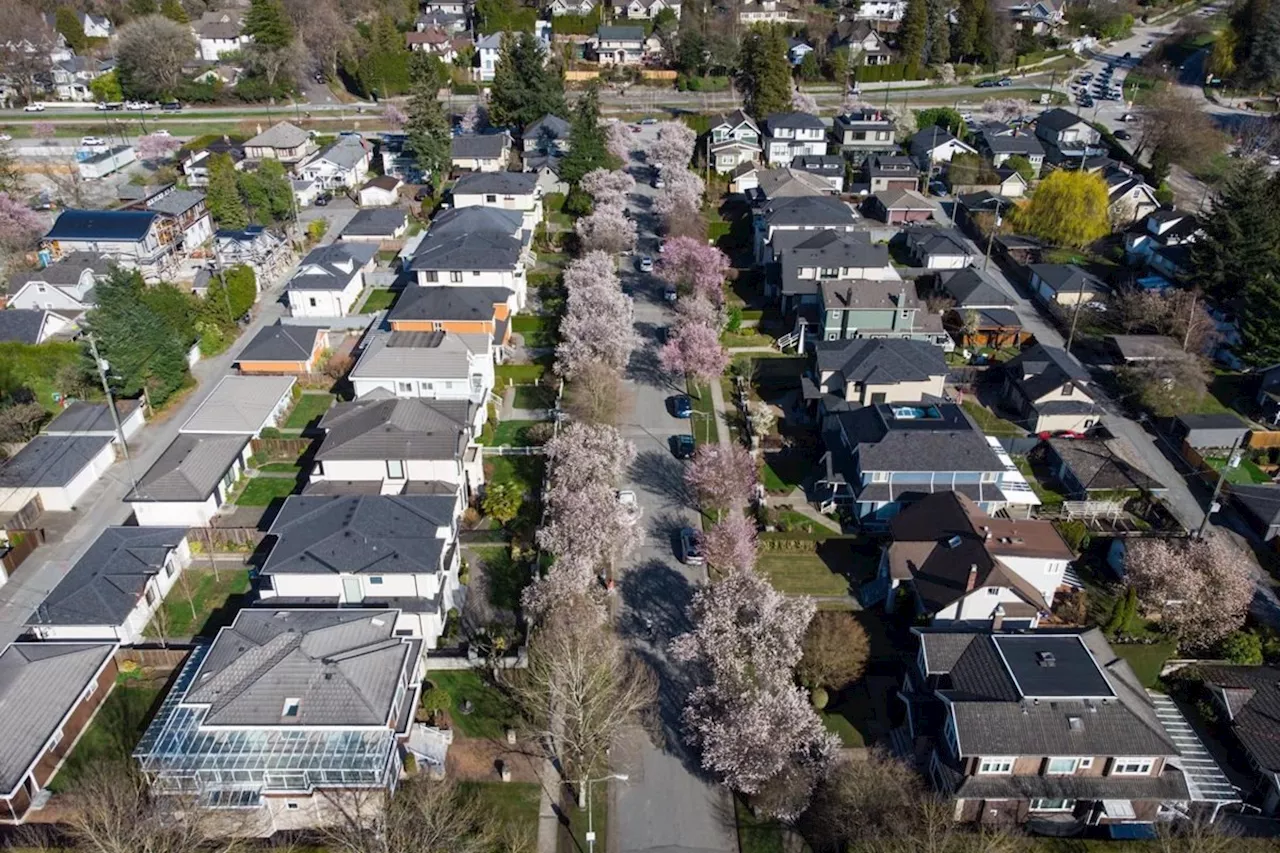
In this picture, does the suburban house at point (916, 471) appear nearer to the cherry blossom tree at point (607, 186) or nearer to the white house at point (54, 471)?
the white house at point (54, 471)

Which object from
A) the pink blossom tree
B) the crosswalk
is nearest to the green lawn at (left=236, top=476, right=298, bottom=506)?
the pink blossom tree

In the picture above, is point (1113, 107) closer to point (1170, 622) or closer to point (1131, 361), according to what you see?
point (1131, 361)

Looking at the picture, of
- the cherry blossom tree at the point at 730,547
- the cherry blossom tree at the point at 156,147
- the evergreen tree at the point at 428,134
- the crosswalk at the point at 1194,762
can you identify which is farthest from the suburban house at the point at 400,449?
the cherry blossom tree at the point at 156,147

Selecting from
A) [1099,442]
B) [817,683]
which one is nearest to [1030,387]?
[1099,442]

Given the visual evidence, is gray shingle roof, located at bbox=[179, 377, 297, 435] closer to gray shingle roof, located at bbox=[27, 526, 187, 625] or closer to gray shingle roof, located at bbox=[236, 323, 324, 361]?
gray shingle roof, located at bbox=[236, 323, 324, 361]

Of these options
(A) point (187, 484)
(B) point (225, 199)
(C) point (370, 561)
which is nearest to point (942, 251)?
(C) point (370, 561)

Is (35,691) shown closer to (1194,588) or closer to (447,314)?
(447,314)
